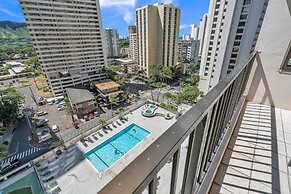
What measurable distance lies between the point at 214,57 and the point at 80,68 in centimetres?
1740

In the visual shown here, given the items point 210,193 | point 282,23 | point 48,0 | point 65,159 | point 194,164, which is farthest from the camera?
point 48,0

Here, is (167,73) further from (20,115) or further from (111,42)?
(111,42)

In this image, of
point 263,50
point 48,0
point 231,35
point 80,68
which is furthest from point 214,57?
point 48,0

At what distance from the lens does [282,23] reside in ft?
8.80

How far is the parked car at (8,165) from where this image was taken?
322 inches

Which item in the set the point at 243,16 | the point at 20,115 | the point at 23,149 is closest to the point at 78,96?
the point at 20,115

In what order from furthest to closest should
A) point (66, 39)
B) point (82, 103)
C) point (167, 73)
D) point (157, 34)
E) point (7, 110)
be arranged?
point (157, 34)
point (167, 73)
point (66, 39)
point (82, 103)
point (7, 110)

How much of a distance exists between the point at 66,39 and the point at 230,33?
19072mm

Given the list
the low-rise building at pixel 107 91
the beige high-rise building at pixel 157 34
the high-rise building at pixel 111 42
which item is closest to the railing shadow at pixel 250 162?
the low-rise building at pixel 107 91

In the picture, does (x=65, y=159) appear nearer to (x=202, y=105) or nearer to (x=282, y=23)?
(x=202, y=105)

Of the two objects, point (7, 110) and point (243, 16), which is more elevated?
point (243, 16)

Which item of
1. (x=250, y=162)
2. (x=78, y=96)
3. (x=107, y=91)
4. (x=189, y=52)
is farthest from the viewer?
(x=189, y=52)

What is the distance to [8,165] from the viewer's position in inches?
328

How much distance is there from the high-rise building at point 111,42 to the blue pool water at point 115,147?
3636cm
